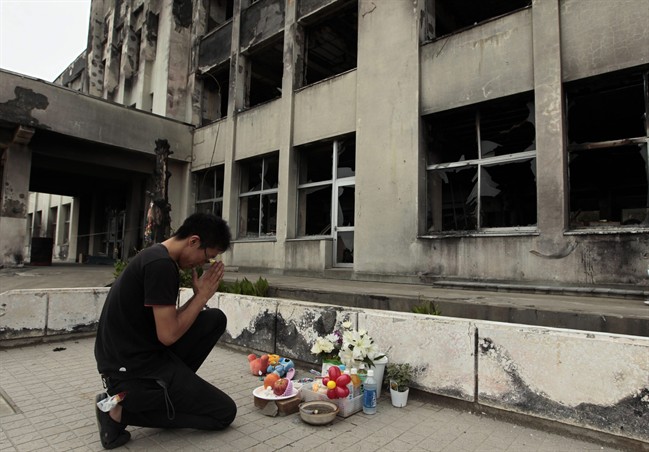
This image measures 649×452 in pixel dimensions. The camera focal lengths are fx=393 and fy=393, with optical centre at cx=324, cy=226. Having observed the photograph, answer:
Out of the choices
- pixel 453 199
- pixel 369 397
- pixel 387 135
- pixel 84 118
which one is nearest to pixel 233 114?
pixel 84 118

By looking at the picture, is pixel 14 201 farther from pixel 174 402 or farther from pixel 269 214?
pixel 174 402

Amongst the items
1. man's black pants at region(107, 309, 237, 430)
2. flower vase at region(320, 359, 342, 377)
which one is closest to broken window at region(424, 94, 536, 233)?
flower vase at region(320, 359, 342, 377)

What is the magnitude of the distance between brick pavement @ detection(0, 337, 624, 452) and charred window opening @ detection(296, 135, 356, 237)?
23.1 feet

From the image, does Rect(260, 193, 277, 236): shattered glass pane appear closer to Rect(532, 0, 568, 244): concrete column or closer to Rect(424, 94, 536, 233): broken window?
Rect(424, 94, 536, 233): broken window

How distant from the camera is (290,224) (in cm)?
1141

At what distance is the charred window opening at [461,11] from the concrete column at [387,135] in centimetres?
103

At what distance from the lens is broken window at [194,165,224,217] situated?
15.0m

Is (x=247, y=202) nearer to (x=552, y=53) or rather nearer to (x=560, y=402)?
(x=552, y=53)

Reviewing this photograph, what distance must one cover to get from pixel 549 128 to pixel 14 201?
1428 centimetres

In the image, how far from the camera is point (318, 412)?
3260 mm

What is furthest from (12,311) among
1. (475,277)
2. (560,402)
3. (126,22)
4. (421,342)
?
Result: (126,22)

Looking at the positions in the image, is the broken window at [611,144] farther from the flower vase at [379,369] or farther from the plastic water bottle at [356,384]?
the plastic water bottle at [356,384]

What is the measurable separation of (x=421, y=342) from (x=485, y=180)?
5.23 m

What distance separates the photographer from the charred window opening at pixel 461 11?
9586 mm
